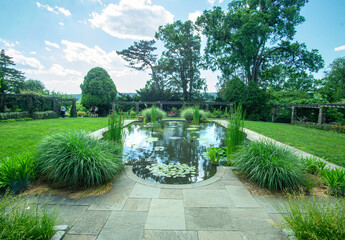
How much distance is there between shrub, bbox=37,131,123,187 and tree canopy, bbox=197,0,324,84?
15779mm

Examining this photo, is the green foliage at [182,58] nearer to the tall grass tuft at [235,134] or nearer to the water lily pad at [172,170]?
the tall grass tuft at [235,134]

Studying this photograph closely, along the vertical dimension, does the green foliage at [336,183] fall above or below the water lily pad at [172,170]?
above

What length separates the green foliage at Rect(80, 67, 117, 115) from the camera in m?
17.6

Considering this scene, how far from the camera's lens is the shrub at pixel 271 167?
2455mm

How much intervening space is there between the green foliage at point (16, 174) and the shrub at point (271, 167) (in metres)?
3.19

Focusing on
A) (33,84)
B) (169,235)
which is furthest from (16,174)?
(33,84)

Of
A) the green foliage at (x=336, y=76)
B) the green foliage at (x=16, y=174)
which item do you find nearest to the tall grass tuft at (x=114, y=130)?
the green foliage at (x=16, y=174)

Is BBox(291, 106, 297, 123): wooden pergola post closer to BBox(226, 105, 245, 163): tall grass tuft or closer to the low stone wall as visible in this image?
BBox(226, 105, 245, 163): tall grass tuft

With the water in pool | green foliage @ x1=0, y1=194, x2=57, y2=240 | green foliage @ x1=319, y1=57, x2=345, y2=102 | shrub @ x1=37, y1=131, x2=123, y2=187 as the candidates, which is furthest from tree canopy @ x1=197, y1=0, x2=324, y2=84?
green foliage @ x1=0, y1=194, x2=57, y2=240

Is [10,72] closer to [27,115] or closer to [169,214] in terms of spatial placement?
[27,115]

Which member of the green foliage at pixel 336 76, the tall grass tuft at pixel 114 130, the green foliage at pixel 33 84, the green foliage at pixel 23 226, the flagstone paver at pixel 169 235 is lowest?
the flagstone paver at pixel 169 235

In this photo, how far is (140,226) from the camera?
1.70 meters

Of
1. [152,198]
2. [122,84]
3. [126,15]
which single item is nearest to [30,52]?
[126,15]

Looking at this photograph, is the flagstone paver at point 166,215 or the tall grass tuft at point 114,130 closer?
the flagstone paver at point 166,215
